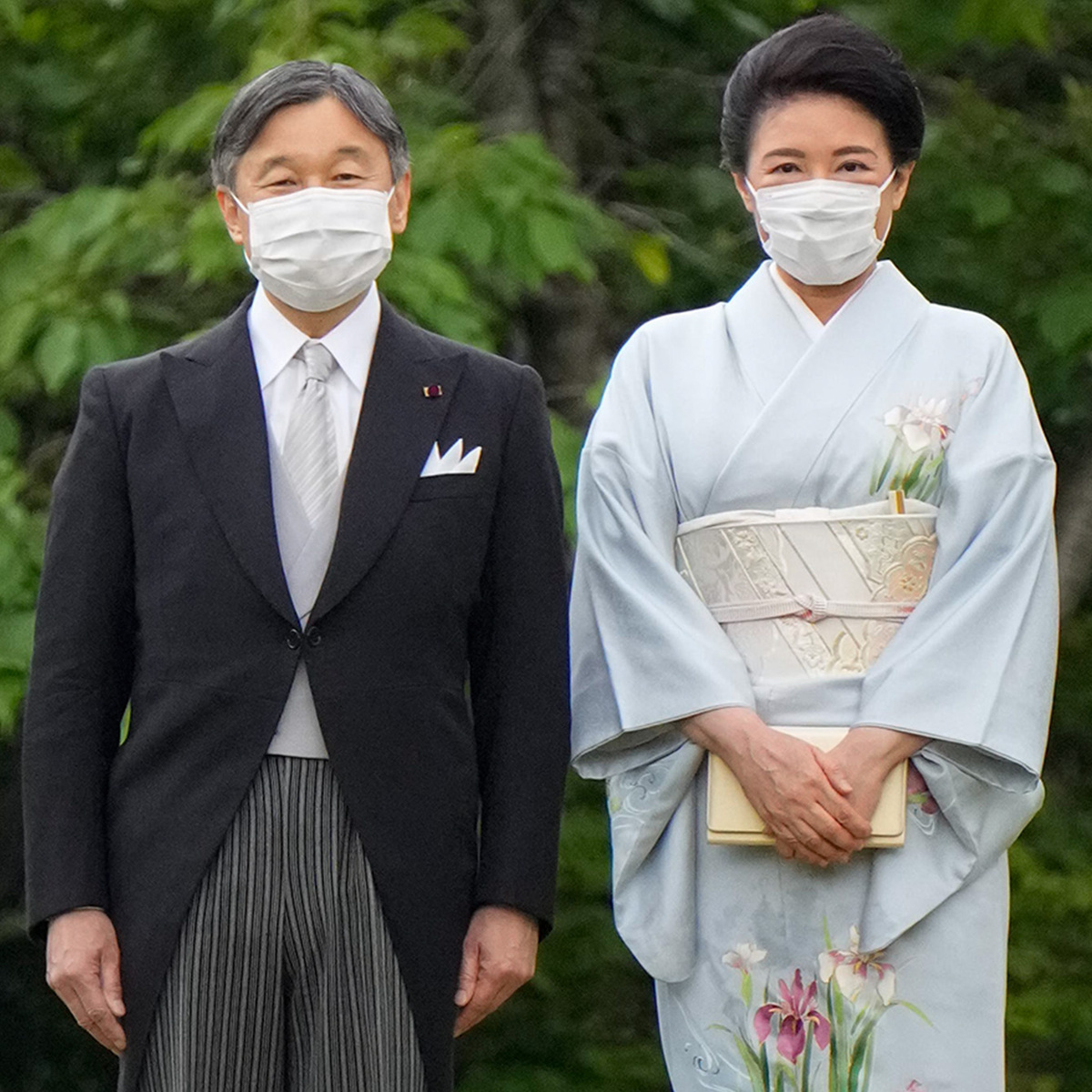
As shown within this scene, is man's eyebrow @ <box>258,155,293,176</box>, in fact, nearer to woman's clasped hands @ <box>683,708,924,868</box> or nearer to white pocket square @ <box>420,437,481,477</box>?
white pocket square @ <box>420,437,481,477</box>

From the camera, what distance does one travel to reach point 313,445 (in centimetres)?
320

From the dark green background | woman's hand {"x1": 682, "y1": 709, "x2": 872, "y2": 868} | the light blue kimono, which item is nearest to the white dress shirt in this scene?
the light blue kimono

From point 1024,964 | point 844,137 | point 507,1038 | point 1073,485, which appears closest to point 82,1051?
point 507,1038

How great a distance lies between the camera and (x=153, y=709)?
3135mm

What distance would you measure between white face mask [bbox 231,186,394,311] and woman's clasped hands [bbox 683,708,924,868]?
2.89ft

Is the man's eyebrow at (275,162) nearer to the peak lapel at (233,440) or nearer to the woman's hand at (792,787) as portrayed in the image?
the peak lapel at (233,440)

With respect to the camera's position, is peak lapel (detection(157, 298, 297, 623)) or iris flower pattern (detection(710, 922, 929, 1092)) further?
iris flower pattern (detection(710, 922, 929, 1092))

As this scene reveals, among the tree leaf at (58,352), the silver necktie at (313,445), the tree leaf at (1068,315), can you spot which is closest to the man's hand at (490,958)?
the silver necktie at (313,445)

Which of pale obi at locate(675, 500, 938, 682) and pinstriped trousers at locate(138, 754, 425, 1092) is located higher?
pale obi at locate(675, 500, 938, 682)

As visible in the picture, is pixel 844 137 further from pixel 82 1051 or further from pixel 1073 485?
pixel 82 1051

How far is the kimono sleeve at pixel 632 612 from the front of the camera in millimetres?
3311

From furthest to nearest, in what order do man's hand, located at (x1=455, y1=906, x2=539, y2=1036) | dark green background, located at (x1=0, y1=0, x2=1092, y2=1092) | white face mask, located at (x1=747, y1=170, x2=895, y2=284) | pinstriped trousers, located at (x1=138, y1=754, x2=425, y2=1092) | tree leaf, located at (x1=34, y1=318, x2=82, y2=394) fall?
dark green background, located at (x1=0, y1=0, x2=1092, y2=1092), tree leaf, located at (x1=34, y1=318, x2=82, y2=394), white face mask, located at (x1=747, y1=170, x2=895, y2=284), man's hand, located at (x1=455, y1=906, x2=539, y2=1036), pinstriped trousers, located at (x1=138, y1=754, x2=425, y2=1092)

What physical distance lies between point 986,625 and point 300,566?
1.02 metres

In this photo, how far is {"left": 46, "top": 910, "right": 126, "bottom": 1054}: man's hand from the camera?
308cm
